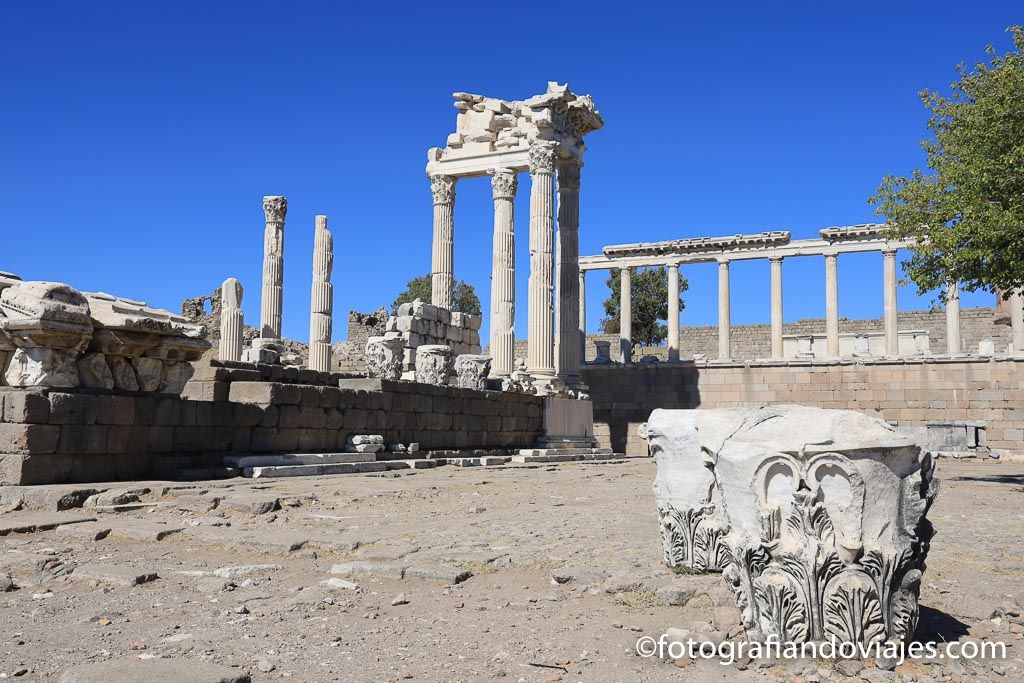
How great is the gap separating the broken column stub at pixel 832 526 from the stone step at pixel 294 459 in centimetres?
931

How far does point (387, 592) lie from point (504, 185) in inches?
807

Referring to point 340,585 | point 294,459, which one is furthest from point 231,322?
point 340,585

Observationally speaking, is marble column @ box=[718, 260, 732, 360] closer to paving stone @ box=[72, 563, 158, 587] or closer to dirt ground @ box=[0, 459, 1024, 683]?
dirt ground @ box=[0, 459, 1024, 683]

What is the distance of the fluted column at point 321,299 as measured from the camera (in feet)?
79.2

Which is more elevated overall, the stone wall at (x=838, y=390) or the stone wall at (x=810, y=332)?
the stone wall at (x=810, y=332)

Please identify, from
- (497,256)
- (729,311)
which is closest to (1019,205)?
(497,256)

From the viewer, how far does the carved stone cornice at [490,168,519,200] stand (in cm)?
2500

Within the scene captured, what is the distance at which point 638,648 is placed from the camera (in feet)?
13.2

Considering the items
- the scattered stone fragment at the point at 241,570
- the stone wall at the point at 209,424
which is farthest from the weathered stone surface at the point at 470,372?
the scattered stone fragment at the point at 241,570

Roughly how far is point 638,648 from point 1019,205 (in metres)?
10.5

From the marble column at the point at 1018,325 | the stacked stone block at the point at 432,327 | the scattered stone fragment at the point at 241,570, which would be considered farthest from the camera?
the marble column at the point at 1018,325

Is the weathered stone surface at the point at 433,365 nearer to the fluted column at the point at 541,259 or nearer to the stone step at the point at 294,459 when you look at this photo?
the fluted column at the point at 541,259

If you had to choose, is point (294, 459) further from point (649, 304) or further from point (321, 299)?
point (649, 304)

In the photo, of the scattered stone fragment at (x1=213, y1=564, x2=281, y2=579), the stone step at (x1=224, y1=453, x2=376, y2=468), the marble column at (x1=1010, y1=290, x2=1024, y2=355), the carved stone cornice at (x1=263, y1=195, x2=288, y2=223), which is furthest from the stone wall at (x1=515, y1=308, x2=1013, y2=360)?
the scattered stone fragment at (x1=213, y1=564, x2=281, y2=579)
